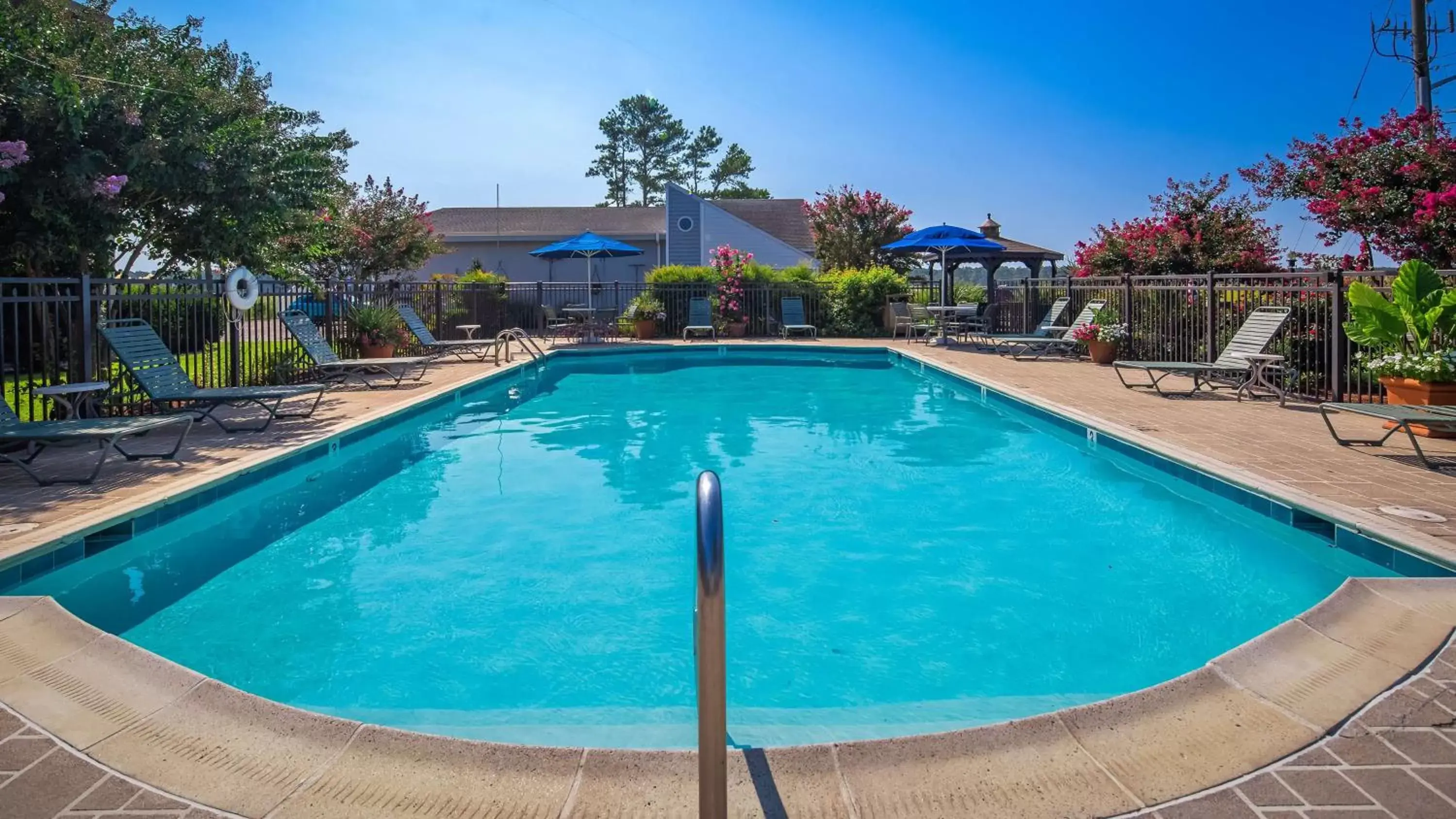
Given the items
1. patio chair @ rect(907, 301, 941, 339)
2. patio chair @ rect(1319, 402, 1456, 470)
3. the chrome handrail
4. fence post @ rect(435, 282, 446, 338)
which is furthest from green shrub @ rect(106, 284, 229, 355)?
patio chair @ rect(907, 301, 941, 339)

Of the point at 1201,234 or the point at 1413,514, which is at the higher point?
the point at 1201,234

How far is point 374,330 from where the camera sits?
13328 millimetres

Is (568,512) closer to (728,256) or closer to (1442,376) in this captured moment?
(1442,376)

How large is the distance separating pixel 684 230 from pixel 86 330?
23.7m

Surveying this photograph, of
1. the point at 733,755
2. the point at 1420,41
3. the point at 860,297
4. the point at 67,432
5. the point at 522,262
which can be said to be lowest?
the point at 733,755

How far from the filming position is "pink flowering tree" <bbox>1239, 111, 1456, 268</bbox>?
11.0 metres

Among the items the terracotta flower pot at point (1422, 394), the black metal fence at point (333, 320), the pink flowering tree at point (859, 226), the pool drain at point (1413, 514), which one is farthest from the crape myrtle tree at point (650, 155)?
the pool drain at point (1413, 514)

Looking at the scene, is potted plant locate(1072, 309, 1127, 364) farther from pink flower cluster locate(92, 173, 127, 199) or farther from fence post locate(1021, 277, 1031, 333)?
pink flower cluster locate(92, 173, 127, 199)

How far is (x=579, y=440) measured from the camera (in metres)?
8.84

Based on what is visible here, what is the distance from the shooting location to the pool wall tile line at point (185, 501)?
402 centimetres

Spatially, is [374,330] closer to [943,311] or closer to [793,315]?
[793,315]

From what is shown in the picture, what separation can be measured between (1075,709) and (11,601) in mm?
3830

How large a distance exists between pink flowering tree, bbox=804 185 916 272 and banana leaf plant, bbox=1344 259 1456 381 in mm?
18375

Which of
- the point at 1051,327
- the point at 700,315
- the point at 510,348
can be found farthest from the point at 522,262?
the point at 1051,327
